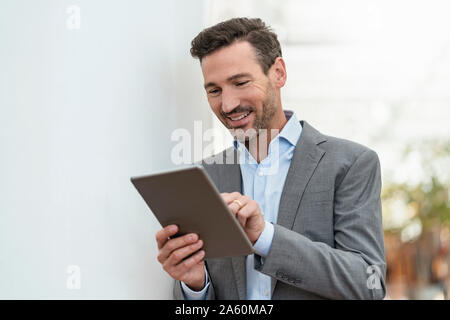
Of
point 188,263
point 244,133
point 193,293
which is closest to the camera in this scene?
point 188,263

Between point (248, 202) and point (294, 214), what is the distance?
29 centimetres

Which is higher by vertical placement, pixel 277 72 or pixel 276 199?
pixel 277 72

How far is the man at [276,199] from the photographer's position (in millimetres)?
1294

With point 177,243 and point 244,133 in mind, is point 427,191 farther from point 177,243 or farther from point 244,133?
point 177,243

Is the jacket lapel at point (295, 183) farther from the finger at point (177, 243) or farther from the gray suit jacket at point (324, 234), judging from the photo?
the finger at point (177, 243)

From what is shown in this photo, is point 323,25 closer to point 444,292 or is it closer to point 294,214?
point 444,292

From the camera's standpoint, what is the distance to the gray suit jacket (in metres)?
1.30

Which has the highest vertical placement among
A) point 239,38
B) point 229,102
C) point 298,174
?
point 239,38

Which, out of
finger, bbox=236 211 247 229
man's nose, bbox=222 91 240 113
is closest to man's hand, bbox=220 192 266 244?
finger, bbox=236 211 247 229

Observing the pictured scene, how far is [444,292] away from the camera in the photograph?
17.5 ft

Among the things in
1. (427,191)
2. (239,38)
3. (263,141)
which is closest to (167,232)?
(263,141)

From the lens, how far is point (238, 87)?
1.55 m

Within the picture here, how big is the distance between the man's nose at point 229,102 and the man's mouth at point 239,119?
0.13 feet

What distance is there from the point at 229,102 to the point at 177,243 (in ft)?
1.72
